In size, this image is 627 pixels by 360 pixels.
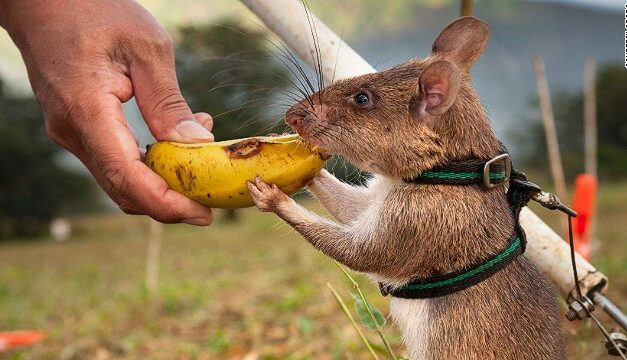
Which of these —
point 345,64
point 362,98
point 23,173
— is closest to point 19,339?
point 345,64

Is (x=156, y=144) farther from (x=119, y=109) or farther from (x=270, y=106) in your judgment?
(x=270, y=106)

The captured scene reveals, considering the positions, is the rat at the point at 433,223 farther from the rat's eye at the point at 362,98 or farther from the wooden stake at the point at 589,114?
the wooden stake at the point at 589,114

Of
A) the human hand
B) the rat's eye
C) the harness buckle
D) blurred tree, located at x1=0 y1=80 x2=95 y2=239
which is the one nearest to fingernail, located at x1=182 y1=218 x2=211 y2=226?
the human hand

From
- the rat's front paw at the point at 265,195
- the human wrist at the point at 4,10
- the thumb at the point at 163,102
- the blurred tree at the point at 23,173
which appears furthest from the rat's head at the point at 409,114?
the blurred tree at the point at 23,173

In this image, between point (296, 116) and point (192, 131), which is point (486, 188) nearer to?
point (296, 116)

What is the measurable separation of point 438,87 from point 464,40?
11.3 inches

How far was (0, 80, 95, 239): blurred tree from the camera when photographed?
19.7 meters

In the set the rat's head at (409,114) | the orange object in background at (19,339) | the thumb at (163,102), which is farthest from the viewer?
the orange object in background at (19,339)

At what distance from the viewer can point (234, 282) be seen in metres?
7.70

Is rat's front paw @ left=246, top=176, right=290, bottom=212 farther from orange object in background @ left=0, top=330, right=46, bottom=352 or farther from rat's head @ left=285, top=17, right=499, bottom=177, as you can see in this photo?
orange object in background @ left=0, top=330, right=46, bottom=352

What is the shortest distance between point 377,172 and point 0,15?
5.24 feet

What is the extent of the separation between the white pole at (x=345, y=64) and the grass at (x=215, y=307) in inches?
17.8

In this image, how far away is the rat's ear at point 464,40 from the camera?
93.1 inches

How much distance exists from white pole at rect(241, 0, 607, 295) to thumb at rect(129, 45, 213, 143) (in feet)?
1.31
